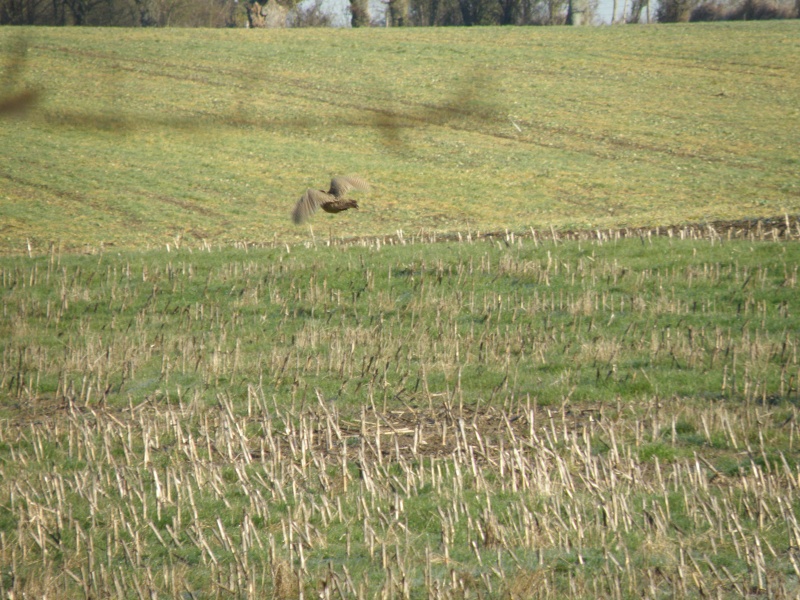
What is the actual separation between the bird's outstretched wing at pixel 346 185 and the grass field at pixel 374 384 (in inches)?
32.1

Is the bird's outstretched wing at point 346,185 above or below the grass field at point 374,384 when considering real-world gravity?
above

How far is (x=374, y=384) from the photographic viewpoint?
1011 cm

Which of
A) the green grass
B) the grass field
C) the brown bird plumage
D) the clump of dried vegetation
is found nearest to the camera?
the grass field

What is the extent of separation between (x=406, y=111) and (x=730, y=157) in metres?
35.9

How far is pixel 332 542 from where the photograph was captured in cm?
599

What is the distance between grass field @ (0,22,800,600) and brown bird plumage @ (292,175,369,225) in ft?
2.68

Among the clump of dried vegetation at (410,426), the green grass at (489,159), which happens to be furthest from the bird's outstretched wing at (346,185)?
the green grass at (489,159)

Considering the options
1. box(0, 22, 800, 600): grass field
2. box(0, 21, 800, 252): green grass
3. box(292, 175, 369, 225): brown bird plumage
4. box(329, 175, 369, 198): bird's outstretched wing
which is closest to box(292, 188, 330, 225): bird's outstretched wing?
box(292, 175, 369, 225): brown bird plumage

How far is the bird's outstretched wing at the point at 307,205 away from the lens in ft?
27.9

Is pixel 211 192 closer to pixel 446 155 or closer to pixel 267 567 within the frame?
pixel 446 155

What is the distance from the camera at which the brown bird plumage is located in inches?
328

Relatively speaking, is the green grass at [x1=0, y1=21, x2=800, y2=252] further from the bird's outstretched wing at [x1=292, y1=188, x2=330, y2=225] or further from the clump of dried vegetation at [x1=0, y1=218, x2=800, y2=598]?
the bird's outstretched wing at [x1=292, y1=188, x2=330, y2=225]

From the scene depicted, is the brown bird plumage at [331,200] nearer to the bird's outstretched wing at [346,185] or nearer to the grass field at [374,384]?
the bird's outstretched wing at [346,185]

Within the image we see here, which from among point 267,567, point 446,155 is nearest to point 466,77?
point 267,567
